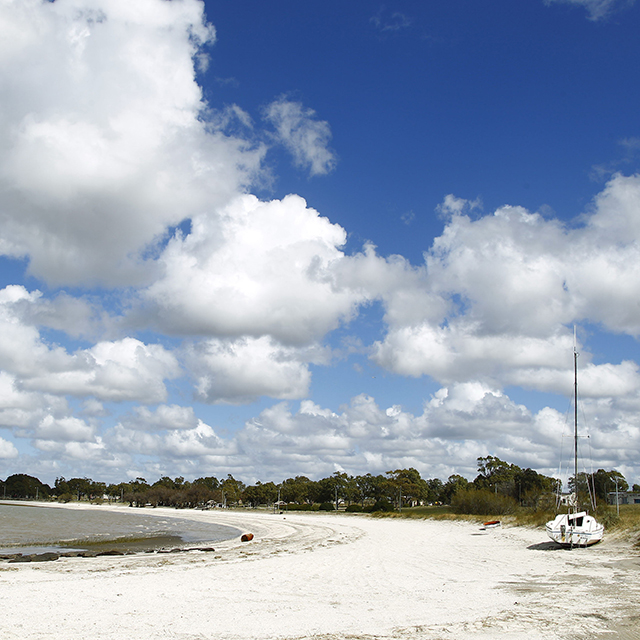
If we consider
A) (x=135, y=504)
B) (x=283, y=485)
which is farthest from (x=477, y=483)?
(x=135, y=504)

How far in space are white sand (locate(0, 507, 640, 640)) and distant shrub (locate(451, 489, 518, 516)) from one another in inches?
1279

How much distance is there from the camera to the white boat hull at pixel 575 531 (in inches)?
940

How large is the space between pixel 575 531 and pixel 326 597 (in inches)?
604

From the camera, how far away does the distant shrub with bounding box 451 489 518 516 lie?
5406cm

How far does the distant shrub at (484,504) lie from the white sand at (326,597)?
3249 centimetres

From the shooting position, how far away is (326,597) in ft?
43.3

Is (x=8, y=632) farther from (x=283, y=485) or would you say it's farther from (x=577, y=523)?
(x=283, y=485)

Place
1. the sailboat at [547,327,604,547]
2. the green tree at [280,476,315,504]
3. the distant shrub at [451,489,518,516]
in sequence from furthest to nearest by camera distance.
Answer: the green tree at [280,476,315,504]
the distant shrub at [451,489,518,516]
the sailboat at [547,327,604,547]

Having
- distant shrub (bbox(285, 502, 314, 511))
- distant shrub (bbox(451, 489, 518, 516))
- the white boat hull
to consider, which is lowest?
distant shrub (bbox(285, 502, 314, 511))

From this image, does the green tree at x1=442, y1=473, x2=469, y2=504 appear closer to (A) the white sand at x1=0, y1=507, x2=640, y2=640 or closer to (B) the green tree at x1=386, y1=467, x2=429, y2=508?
(B) the green tree at x1=386, y1=467, x2=429, y2=508

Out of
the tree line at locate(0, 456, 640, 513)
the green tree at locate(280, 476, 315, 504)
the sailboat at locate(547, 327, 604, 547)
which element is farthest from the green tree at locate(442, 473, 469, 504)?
the sailboat at locate(547, 327, 604, 547)

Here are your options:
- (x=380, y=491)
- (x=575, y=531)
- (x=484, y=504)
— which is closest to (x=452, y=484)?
(x=380, y=491)

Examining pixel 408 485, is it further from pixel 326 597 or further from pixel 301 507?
pixel 326 597

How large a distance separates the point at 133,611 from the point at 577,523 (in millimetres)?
20241
